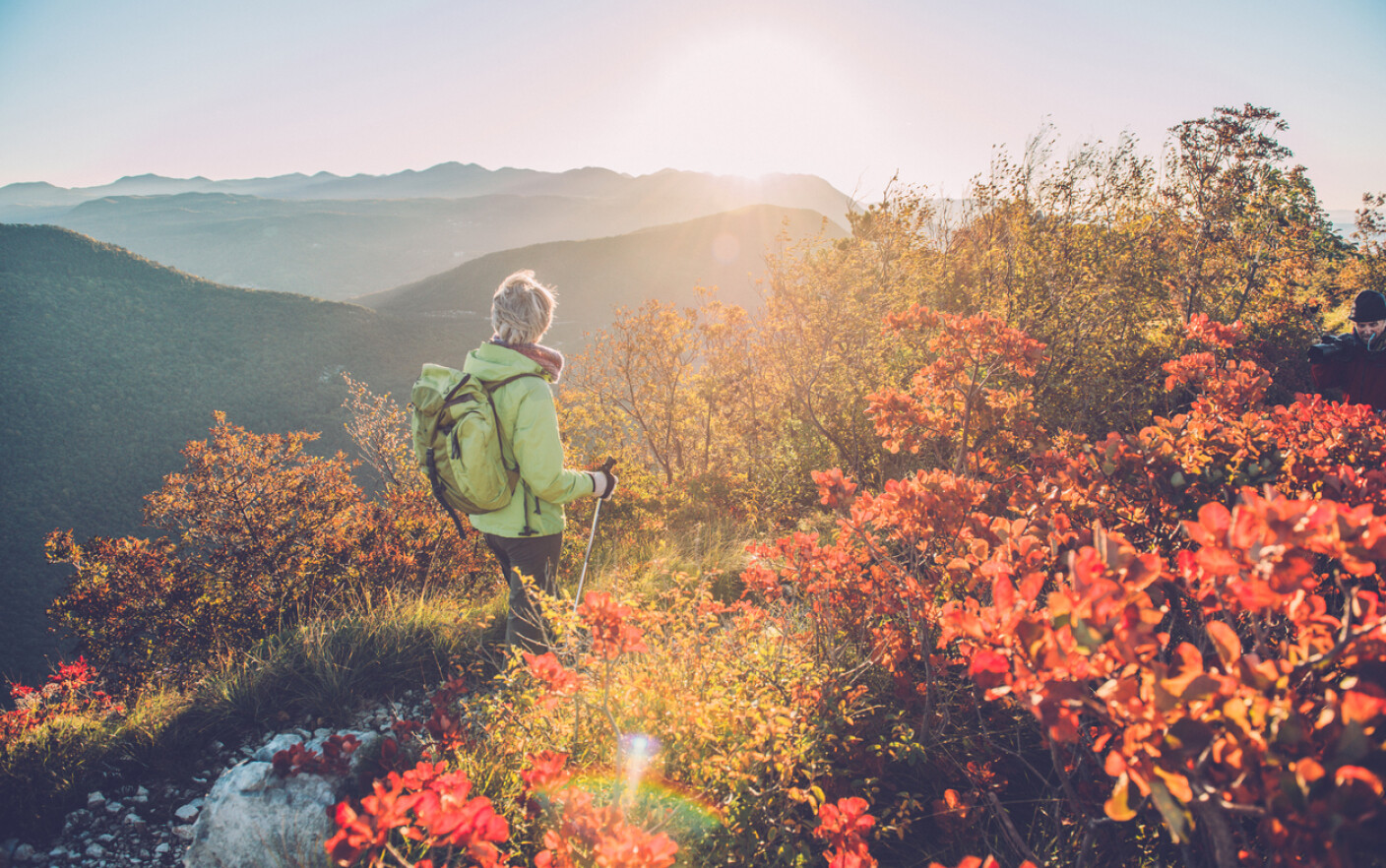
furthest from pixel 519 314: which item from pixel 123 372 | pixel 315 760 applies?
pixel 123 372

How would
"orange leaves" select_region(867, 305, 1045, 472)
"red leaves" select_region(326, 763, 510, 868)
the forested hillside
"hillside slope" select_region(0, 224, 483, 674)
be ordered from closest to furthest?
the forested hillside
"red leaves" select_region(326, 763, 510, 868)
"orange leaves" select_region(867, 305, 1045, 472)
"hillside slope" select_region(0, 224, 483, 674)

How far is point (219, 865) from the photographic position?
177 cm

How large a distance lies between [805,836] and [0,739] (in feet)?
11.5

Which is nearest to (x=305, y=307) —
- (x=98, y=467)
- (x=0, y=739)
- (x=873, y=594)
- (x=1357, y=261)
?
(x=98, y=467)

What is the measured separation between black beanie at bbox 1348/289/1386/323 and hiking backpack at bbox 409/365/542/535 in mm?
5034

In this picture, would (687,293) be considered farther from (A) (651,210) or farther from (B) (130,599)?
(A) (651,210)

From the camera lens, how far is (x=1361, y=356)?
3414 millimetres

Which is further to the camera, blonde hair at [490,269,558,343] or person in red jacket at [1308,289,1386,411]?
person in red jacket at [1308,289,1386,411]

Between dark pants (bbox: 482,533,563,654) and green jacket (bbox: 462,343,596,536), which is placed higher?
green jacket (bbox: 462,343,596,536)

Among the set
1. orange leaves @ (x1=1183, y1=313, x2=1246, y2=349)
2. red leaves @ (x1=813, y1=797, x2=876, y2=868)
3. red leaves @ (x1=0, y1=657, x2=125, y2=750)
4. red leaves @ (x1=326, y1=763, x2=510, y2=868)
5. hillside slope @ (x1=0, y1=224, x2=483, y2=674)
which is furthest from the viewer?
hillside slope @ (x1=0, y1=224, x2=483, y2=674)

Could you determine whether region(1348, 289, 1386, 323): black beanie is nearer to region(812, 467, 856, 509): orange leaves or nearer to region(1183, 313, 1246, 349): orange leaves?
region(1183, 313, 1246, 349): orange leaves

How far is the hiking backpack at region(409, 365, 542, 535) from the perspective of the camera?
236cm

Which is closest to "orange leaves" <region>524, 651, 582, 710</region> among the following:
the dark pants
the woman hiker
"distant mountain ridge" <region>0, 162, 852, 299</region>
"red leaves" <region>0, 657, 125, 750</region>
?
the woman hiker

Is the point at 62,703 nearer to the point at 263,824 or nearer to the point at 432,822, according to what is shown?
the point at 263,824
